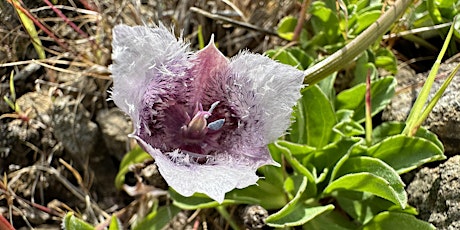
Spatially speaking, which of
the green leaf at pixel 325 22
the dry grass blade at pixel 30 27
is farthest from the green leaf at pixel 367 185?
the dry grass blade at pixel 30 27

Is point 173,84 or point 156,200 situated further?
point 156,200

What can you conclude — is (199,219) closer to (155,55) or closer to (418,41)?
(155,55)

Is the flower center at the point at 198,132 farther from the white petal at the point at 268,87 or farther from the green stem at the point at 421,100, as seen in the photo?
the green stem at the point at 421,100

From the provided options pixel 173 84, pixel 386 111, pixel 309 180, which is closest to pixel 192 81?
pixel 173 84

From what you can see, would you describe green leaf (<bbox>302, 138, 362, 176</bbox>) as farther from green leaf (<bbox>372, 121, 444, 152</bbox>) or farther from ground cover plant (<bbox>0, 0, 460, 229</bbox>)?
green leaf (<bbox>372, 121, 444, 152</bbox>)

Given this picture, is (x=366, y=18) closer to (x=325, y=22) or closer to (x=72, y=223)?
(x=325, y=22)

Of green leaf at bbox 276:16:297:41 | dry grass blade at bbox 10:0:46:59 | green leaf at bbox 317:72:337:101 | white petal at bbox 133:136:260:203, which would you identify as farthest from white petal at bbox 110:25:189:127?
green leaf at bbox 276:16:297:41

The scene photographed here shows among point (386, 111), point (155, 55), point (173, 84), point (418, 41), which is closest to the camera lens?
point (155, 55)
